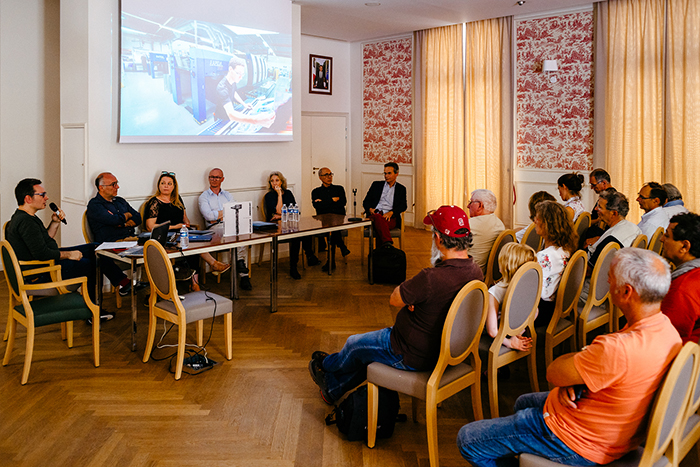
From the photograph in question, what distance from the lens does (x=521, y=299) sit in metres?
2.95

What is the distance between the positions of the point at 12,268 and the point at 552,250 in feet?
11.1

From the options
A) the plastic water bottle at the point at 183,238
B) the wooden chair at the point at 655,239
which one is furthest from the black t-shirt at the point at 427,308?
the plastic water bottle at the point at 183,238

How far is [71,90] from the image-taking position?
579cm

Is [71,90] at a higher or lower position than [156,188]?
higher

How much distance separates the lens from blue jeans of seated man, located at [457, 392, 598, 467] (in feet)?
6.67

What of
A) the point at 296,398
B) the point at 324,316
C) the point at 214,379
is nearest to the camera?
the point at 296,398

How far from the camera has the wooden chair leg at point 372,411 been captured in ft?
9.40

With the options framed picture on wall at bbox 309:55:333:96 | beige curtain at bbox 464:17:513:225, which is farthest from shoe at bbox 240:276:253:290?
framed picture on wall at bbox 309:55:333:96

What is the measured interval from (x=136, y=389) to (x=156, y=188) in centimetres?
305

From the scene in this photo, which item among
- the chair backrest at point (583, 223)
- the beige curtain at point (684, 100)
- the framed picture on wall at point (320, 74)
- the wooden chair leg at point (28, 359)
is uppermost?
the framed picture on wall at point (320, 74)

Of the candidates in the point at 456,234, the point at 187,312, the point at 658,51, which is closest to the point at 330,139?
the point at 658,51

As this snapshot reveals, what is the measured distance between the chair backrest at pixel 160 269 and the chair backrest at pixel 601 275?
258 cm

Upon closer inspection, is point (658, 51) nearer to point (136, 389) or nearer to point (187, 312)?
point (187, 312)

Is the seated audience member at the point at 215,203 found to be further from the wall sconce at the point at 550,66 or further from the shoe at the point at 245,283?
the wall sconce at the point at 550,66
